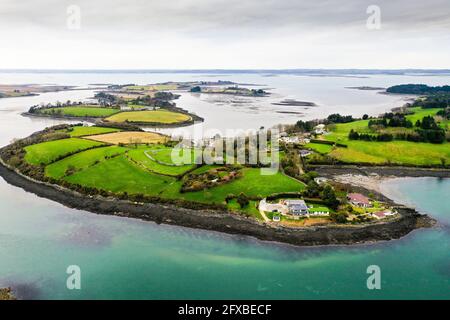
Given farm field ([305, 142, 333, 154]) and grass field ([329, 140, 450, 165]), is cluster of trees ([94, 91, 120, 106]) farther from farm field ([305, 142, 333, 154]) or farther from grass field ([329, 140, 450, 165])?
grass field ([329, 140, 450, 165])

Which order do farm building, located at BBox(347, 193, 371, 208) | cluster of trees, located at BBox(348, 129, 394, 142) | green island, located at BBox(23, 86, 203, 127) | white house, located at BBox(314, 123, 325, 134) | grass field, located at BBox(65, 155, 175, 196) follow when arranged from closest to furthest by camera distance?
farm building, located at BBox(347, 193, 371, 208)
grass field, located at BBox(65, 155, 175, 196)
cluster of trees, located at BBox(348, 129, 394, 142)
white house, located at BBox(314, 123, 325, 134)
green island, located at BBox(23, 86, 203, 127)

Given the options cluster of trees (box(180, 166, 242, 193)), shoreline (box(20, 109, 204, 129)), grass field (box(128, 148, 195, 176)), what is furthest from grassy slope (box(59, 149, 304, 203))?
shoreline (box(20, 109, 204, 129))

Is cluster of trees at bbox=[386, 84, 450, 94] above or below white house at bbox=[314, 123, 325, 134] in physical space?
above

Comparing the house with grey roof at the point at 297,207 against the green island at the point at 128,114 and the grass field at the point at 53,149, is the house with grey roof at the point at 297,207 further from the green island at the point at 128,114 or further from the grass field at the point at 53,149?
the green island at the point at 128,114

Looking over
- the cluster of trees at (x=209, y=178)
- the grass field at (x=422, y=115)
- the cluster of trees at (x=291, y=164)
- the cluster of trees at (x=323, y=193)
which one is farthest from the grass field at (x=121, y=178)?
the grass field at (x=422, y=115)

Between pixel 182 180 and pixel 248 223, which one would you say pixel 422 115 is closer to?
pixel 182 180

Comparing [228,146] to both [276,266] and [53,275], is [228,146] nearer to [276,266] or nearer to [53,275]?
[276,266]
